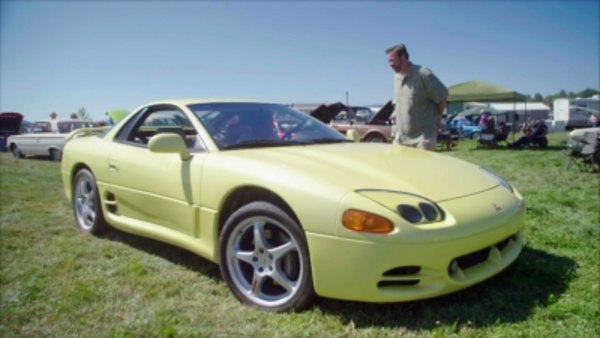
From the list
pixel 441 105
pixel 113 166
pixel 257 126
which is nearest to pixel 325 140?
pixel 257 126

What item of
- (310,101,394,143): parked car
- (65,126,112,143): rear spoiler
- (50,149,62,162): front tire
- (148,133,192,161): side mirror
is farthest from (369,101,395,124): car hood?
(148,133,192,161): side mirror

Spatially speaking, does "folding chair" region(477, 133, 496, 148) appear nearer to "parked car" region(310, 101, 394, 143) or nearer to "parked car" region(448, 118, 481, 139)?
"parked car" region(310, 101, 394, 143)

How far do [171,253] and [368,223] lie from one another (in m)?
1.94

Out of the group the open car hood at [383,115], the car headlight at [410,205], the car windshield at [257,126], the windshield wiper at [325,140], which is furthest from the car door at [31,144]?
the car headlight at [410,205]

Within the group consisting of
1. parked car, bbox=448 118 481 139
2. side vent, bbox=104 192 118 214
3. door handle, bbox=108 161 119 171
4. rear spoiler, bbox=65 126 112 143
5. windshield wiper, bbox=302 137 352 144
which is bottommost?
parked car, bbox=448 118 481 139

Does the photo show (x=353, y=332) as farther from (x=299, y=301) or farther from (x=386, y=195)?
(x=386, y=195)

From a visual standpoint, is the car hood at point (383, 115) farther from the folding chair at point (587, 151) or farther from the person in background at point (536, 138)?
the folding chair at point (587, 151)

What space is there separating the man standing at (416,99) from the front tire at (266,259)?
2268 millimetres

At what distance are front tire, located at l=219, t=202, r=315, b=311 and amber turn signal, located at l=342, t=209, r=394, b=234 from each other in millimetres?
291

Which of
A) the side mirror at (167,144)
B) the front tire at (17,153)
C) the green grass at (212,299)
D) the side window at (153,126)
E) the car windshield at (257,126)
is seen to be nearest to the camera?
the green grass at (212,299)

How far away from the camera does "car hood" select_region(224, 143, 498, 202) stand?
2271 mm

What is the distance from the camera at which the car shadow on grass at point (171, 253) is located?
10.00ft

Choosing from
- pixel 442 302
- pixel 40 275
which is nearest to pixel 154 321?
pixel 40 275

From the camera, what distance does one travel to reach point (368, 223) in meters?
2.04
